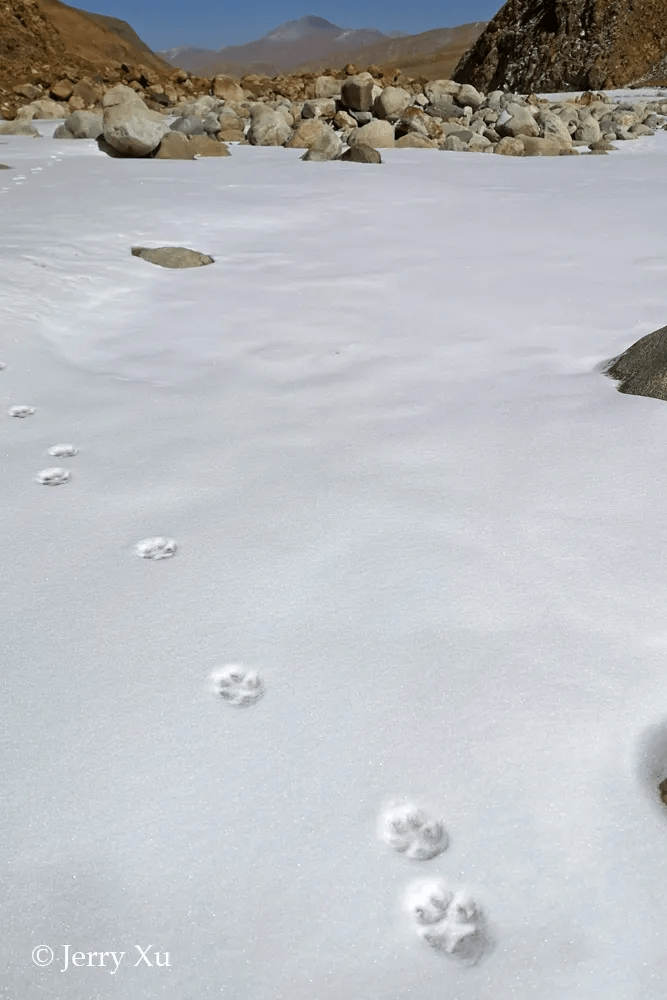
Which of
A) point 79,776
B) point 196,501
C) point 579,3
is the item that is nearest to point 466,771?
point 79,776

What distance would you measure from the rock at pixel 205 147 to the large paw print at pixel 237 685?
5.29m

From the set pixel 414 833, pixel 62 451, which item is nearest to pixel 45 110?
pixel 62 451

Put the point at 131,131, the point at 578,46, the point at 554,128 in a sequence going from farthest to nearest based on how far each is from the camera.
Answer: the point at 578,46 → the point at 554,128 → the point at 131,131

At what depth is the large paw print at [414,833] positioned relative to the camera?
0.86 meters

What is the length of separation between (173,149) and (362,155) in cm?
127

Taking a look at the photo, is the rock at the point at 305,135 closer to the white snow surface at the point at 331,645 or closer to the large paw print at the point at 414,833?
the white snow surface at the point at 331,645

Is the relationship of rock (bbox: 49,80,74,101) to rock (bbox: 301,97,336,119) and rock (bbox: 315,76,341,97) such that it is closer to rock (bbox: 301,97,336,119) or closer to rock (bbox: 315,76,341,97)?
rock (bbox: 315,76,341,97)

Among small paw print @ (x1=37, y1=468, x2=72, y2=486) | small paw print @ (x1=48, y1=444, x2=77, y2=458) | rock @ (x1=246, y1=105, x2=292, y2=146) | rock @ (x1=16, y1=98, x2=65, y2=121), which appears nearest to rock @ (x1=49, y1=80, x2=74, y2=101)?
rock @ (x1=16, y1=98, x2=65, y2=121)

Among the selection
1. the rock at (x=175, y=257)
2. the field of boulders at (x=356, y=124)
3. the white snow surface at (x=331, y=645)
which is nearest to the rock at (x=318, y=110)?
the field of boulders at (x=356, y=124)

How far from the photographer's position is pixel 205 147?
5.71 m

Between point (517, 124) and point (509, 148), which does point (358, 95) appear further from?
point (509, 148)

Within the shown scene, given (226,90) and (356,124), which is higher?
(226,90)

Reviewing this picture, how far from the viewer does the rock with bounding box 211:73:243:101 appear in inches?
370

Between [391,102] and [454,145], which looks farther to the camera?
[391,102]
